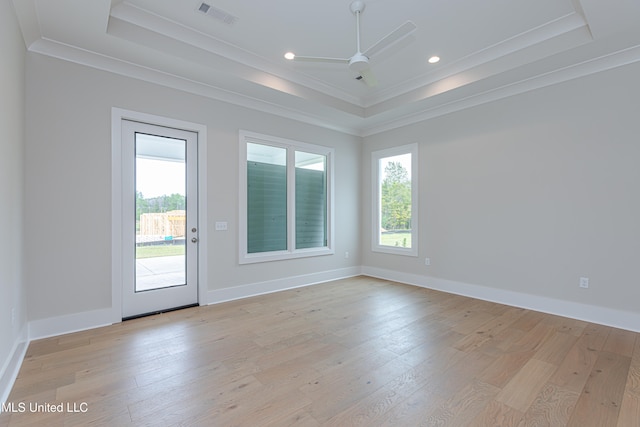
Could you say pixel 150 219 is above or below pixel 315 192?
below

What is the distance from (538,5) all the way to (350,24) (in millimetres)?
1831

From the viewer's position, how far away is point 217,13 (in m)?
3.05

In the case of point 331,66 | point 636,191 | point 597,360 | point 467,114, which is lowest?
point 597,360

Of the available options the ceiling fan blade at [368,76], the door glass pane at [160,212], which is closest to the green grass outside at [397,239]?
the ceiling fan blade at [368,76]

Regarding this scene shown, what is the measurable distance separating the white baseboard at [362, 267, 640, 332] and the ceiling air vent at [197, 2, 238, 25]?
15.2 feet

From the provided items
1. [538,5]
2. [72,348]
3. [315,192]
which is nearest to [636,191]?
[538,5]

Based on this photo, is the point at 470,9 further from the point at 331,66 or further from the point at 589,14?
the point at 331,66

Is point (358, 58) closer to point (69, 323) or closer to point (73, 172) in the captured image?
point (73, 172)

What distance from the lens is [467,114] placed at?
4633 millimetres

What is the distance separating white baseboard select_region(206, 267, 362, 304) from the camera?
430 centimetres

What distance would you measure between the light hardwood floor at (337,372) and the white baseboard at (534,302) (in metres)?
0.18

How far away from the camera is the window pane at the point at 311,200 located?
17.7 ft

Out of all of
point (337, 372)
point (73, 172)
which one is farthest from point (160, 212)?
point (337, 372)

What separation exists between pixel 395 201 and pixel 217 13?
4.10 meters
